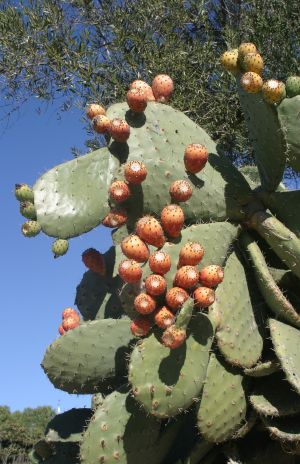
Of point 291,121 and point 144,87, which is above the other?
point 144,87

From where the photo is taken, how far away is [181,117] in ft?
9.46

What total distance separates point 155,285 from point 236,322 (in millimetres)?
394

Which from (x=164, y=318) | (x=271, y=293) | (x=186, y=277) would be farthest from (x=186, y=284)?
(x=271, y=293)

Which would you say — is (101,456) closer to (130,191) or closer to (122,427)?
(122,427)

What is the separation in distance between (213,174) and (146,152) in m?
0.28

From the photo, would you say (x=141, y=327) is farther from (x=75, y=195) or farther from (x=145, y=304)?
(x=75, y=195)

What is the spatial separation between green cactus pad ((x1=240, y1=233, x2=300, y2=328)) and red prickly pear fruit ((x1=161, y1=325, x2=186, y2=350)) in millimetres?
502

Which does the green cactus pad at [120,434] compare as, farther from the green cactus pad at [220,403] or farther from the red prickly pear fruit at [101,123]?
the red prickly pear fruit at [101,123]

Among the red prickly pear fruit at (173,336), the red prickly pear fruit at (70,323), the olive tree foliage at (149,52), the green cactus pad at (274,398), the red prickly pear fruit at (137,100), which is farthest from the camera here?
the olive tree foliage at (149,52)

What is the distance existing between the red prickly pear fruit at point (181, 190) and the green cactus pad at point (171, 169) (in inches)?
3.5

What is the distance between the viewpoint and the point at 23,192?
2586 millimetres

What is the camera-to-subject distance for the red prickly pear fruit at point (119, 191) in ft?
8.34

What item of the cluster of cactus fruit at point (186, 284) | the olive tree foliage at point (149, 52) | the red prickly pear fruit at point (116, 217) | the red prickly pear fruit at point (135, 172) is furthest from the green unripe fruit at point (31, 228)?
the olive tree foliage at point (149, 52)

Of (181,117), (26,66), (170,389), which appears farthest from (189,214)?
(26,66)
